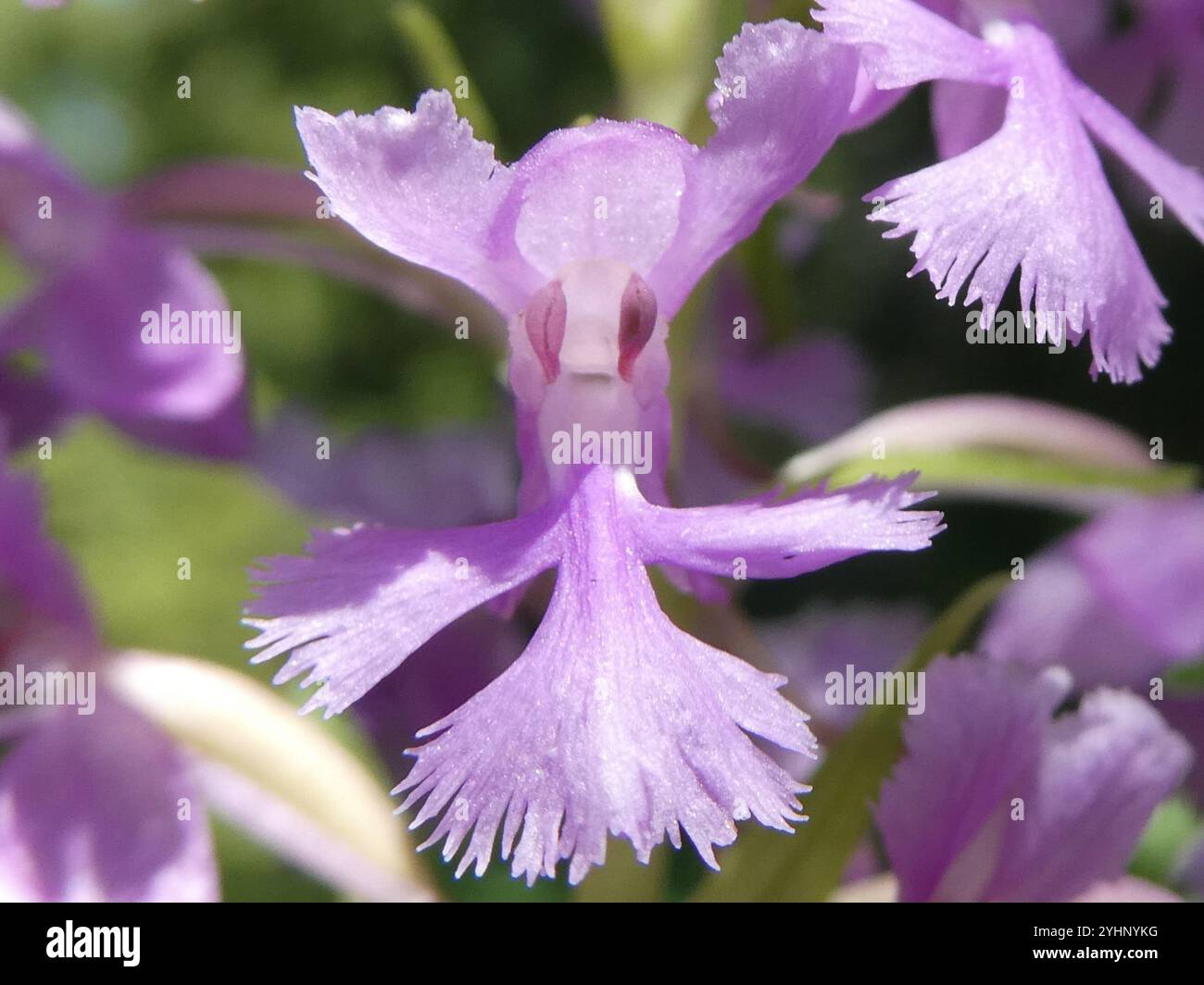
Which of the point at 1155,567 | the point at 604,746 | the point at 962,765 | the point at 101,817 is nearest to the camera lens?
the point at 604,746

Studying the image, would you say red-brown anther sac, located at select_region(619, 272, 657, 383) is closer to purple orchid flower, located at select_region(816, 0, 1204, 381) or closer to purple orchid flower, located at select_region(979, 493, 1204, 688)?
purple orchid flower, located at select_region(816, 0, 1204, 381)

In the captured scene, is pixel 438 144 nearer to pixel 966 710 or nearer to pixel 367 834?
pixel 966 710

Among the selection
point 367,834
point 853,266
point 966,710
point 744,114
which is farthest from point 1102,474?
point 853,266

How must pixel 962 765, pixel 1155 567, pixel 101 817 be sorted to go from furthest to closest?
pixel 1155 567
pixel 101 817
pixel 962 765

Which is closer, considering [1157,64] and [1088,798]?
[1088,798]

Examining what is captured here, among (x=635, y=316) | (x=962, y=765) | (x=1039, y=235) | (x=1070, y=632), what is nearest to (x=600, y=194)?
(x=635, y=316)

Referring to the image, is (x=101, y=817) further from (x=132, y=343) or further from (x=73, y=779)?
(x=132, y=343)
